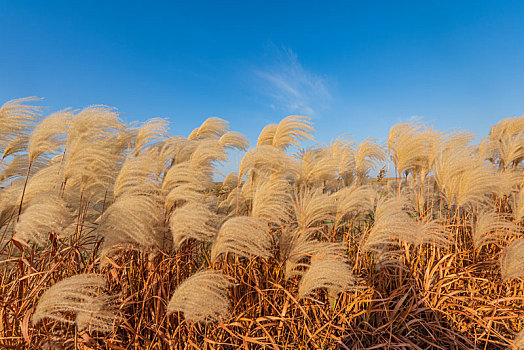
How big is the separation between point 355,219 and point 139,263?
211 cm

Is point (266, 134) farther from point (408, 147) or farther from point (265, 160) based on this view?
point (408, 147)

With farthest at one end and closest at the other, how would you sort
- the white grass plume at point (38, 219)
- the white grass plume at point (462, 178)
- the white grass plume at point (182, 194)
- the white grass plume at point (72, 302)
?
the white grass plume at point (462, 178) → the white grass plume at point (182, 194) → the white grass plume at point (38, 219) → the white grass plume at point (72, 302)

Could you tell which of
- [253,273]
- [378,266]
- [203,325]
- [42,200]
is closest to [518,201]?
[378,266]

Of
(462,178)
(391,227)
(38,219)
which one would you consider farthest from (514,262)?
(38,219)

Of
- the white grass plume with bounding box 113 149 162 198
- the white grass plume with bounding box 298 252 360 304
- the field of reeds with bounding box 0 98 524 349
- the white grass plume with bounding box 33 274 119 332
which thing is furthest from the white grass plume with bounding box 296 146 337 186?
the white grass plume with bounding box 33 274 119 332

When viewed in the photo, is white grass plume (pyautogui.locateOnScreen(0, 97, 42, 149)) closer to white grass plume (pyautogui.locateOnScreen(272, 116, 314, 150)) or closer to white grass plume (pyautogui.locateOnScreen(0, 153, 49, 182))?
white grass plume (pyautogui.locateOnScreen(0, 153, 49, 182))

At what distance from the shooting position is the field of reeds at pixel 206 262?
184cm

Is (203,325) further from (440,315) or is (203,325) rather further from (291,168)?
(440,315)

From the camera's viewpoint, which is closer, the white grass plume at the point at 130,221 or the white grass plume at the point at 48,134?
the white grass plume at the point at 130,221

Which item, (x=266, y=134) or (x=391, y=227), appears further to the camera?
(x=266, y=134)

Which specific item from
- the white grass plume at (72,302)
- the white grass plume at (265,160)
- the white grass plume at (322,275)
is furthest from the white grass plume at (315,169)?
the white grass plume at (72,302)

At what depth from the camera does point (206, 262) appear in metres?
2.51

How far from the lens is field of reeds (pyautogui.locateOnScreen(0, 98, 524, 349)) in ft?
6.03

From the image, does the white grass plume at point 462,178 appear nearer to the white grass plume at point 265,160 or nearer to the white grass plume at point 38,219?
the white grass plume at point 265,160
